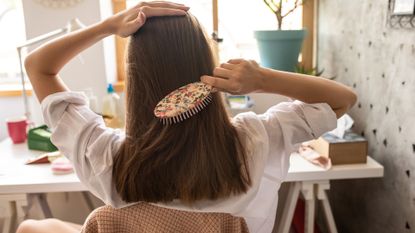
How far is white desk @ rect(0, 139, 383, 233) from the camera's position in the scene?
4.13 feet

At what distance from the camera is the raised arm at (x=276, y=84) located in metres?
0.74

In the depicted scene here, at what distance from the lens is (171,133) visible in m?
0.77

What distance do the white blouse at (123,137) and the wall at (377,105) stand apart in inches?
20.5

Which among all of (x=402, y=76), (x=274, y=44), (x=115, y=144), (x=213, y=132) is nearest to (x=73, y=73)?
(x=274, y=44)

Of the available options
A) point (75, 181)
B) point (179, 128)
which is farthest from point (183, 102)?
point (75, 181)

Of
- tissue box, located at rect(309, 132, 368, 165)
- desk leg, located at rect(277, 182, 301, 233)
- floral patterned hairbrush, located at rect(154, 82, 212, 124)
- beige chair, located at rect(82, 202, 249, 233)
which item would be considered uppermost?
floral patterned hairbrush, located at rect(154, 82, 212, 124)

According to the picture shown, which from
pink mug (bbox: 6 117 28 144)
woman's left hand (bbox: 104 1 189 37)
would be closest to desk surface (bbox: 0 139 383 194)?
pink mug (bbox: 6 117 28 144)

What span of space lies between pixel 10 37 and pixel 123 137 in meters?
1.59

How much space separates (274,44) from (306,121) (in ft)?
3.13

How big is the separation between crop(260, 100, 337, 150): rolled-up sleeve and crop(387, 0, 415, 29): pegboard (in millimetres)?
511

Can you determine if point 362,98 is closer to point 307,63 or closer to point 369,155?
point 369,155

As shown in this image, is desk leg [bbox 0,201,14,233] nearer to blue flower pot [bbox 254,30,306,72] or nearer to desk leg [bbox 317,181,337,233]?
desk leg [bbox 317,181,337,233]

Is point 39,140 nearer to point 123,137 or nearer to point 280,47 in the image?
point 123,137

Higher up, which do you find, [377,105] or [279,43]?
[279,43]
